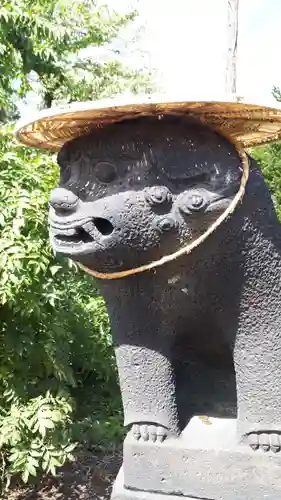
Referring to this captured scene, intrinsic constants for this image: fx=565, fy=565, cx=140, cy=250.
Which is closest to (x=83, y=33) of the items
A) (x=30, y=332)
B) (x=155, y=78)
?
(x=155, y=78)

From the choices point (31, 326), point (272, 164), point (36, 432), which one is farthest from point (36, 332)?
point (272, 164)

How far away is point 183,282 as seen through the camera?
1.16 m

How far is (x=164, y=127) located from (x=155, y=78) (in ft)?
→ 28.1

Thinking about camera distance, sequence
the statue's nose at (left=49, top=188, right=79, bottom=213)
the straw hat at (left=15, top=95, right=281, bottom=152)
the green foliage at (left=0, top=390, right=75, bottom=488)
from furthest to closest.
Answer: the green foliage at (left=0, top=390, right=75, bottom=488) → the statue's nose at (left=49, top=188, right=79, bottom=213) → the straw hat at (left=15, top=95, right=281, bottom=152)

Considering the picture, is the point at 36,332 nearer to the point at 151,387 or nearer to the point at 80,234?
the point at 151,387

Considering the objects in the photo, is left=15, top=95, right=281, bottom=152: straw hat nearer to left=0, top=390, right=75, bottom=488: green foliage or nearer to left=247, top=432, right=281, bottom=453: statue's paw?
left=247, top=432, right=281, bottom=453: statue's paw

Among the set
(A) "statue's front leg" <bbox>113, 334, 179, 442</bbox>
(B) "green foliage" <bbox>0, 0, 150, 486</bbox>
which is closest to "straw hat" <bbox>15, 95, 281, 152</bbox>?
(A) "statue's front leg" <bbox>113, 334, 179, 442</bbox>

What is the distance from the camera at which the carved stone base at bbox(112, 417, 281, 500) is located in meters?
1.19

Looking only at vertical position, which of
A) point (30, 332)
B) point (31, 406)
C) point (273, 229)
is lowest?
point (31, 406)

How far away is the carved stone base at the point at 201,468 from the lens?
1186 millimetres

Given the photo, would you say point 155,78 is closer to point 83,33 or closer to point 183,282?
point 83,33

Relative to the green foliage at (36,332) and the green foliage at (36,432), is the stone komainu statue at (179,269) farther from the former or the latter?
the green foliage at (36,432)

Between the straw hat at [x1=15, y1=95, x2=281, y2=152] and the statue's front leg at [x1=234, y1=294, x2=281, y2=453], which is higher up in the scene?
the straw hat at [x1=15, y1=95, x2=281, y2=152]

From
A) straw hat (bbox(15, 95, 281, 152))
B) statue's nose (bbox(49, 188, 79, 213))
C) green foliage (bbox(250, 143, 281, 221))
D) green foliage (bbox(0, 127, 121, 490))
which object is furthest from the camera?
green foliage (bbox(250, 143, 281, 221))
